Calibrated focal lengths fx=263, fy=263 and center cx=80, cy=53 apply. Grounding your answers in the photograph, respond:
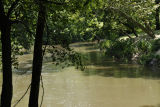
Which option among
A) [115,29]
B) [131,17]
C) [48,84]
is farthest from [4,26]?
[115,29]

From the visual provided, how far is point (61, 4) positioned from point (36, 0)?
597mm

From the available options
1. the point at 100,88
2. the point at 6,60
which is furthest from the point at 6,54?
the point at 100,88

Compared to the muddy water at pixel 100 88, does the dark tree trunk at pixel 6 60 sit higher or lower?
higher

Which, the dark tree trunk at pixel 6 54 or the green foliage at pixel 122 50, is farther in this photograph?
the green foliage at pixel 122 50

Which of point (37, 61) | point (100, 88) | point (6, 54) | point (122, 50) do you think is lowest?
point (100, 88)

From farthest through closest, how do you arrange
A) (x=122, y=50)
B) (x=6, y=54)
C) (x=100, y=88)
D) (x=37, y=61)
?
(x=122, y=50) → (x=100, y=88) → (x=37, y=61) → (x=6, y=54)

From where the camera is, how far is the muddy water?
12664 mm

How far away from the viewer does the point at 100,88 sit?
15359mm

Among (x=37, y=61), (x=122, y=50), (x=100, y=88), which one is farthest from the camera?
(x=122, y=50)

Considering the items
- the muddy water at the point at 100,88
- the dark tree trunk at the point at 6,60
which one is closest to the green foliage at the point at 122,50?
the muddy water at the point at 100,88

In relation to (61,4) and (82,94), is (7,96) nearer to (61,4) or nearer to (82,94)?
(61,4)

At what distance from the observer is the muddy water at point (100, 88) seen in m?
12.7

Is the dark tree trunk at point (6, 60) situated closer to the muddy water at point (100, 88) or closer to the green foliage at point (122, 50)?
the muddy water at point (100, 88)

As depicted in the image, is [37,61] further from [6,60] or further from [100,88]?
[100,88]
